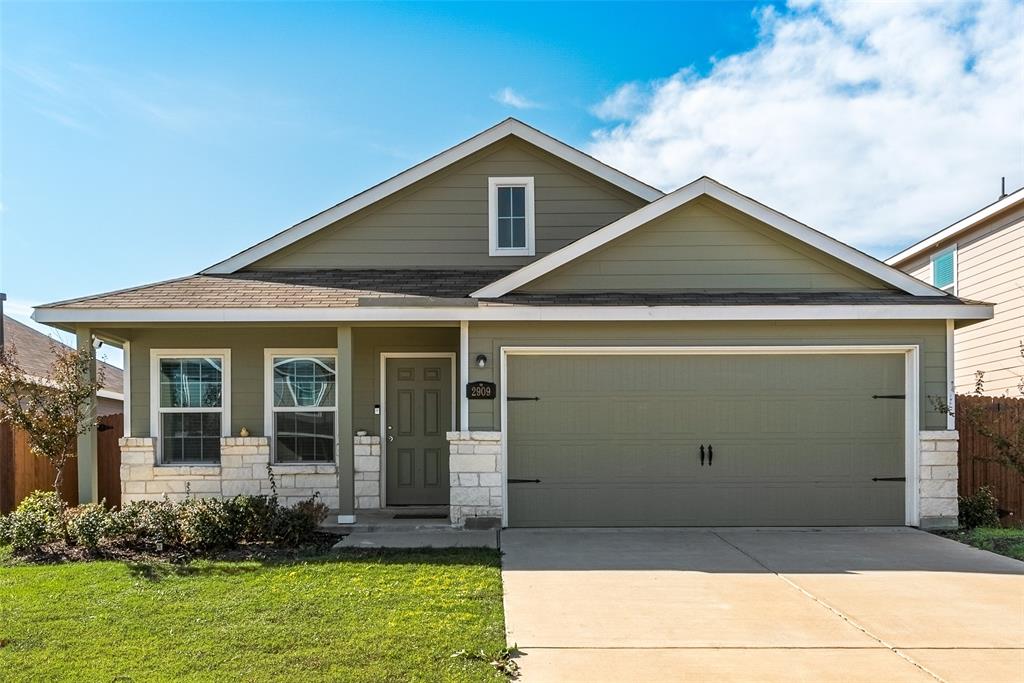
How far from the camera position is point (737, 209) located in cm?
845

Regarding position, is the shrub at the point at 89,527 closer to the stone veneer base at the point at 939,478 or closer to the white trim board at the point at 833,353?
the white trim board at the point at 833,353

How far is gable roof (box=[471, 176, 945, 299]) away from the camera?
836cm

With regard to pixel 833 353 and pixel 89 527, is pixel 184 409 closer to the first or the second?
pixel 89 527

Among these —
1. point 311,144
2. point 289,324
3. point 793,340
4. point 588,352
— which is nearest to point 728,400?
point 793,340

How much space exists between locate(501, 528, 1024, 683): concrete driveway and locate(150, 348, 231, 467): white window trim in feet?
13.9

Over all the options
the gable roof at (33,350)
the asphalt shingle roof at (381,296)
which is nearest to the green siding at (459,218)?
the asphalt shingle roof at (381,296)

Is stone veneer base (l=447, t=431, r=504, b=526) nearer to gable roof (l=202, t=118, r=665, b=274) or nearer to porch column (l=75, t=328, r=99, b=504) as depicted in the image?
gable roof (l=202, t=118, r=665, b=274)

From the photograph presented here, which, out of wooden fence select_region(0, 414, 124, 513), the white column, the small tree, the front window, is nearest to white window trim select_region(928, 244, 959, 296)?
the white column

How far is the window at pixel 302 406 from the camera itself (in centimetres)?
934

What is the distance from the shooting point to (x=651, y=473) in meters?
8.36

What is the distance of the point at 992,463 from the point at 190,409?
1059 cm

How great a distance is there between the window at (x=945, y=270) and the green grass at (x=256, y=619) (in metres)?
11.7

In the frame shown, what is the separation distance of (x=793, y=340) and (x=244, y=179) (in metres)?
10.2

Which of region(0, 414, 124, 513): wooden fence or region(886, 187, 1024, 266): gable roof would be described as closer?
region(0, 414, 124, 513): wooden fence
